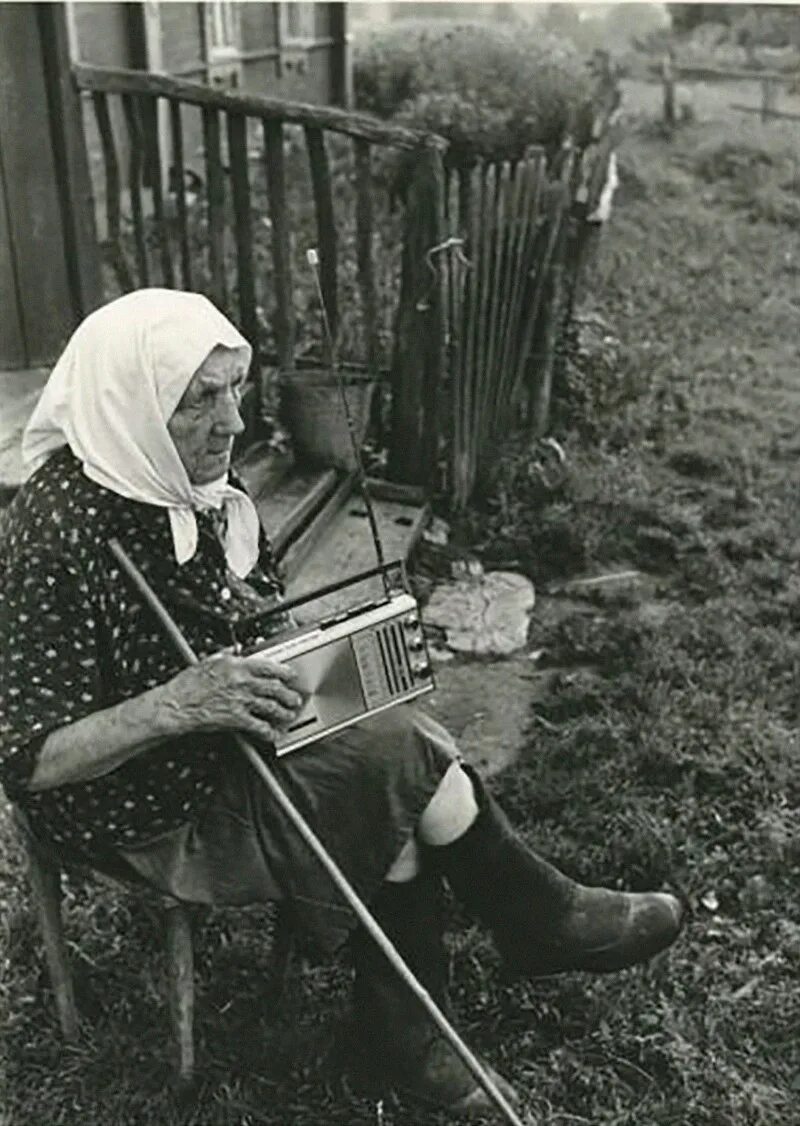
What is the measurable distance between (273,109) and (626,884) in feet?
9.95

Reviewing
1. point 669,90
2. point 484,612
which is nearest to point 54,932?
point 484,612

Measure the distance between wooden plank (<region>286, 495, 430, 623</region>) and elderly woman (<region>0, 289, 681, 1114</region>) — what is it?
1.84 metres

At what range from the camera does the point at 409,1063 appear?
8.63 ft

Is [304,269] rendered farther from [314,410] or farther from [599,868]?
[599,868]

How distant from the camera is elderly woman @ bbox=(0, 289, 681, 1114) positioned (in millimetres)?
2227

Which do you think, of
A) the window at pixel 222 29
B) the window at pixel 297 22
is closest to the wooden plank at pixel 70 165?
the window at pixel 222 29

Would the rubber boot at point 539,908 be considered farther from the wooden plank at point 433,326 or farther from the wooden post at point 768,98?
the wooden post at point 768,98

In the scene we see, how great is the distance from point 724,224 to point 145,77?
266 inches

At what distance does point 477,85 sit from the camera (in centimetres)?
1297

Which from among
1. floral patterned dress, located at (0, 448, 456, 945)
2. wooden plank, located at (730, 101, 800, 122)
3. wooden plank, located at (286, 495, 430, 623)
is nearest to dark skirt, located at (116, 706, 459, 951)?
floral patterned dress, located at (0, 448, 456, 945)

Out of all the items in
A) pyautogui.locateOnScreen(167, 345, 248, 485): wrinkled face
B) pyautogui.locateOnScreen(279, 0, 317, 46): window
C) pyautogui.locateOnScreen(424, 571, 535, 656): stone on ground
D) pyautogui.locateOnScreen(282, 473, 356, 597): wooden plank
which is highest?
pyautogui.locateOnScreen(167, 345, 248, 485): wrinkled face

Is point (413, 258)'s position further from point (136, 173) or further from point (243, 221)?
point (136, 173)

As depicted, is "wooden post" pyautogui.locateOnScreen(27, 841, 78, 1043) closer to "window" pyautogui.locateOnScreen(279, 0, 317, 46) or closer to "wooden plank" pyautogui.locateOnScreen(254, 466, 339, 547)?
"wooden plank" pyautogui.locateOnScreen(254, 466, 339, 547)

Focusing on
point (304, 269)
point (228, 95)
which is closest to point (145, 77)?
point (228, 95)
